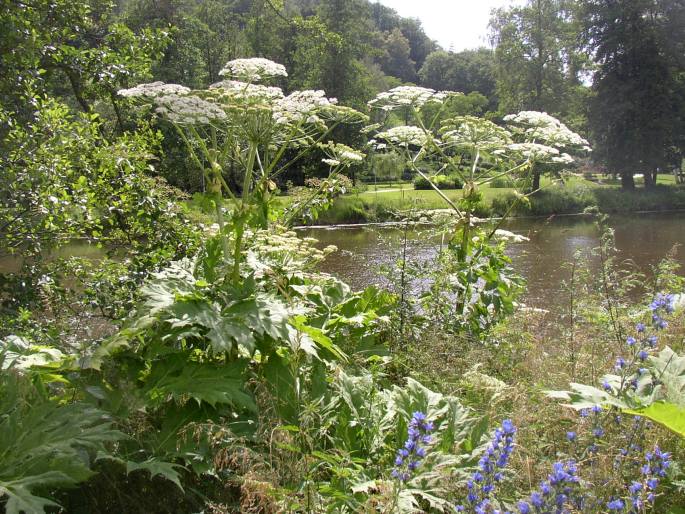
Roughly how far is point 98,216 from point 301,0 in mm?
79376

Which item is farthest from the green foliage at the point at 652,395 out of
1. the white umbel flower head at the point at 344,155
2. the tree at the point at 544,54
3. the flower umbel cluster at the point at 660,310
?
the tree at the point at 544,54

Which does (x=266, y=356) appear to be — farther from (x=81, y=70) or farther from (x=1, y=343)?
(x=81, y=70)

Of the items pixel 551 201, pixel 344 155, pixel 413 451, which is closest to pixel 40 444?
pixel 413 451

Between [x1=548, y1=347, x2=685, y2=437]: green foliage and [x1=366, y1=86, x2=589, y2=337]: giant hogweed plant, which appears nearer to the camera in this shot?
[x1=548, y1=347, x2=685, y2=437]: green foliage

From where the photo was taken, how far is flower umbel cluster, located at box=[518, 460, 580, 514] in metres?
1.73

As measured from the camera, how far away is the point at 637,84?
1388 inches

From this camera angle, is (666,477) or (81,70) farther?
(81,70)

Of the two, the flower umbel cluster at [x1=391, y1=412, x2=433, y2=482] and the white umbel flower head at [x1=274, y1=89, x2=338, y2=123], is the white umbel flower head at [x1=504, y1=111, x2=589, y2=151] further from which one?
the flower umbel cluster at [x1=391, y1=412, x2=433, y2=482]

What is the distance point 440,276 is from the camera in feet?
15.7

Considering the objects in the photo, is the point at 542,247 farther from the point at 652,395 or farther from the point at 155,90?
the point at 652,395

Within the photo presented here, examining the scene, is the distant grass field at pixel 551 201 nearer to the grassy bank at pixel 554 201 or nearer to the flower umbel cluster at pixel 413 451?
the grassy bank at pixel 554 201

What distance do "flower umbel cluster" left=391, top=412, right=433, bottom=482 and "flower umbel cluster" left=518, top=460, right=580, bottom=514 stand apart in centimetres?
34

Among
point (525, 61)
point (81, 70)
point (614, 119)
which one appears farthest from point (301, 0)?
point (81, 70)

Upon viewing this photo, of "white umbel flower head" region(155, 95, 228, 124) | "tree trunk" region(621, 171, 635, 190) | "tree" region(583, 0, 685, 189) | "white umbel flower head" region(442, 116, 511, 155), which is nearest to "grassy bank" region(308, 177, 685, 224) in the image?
"tree trunk" region(621, 171, 635, 190)
